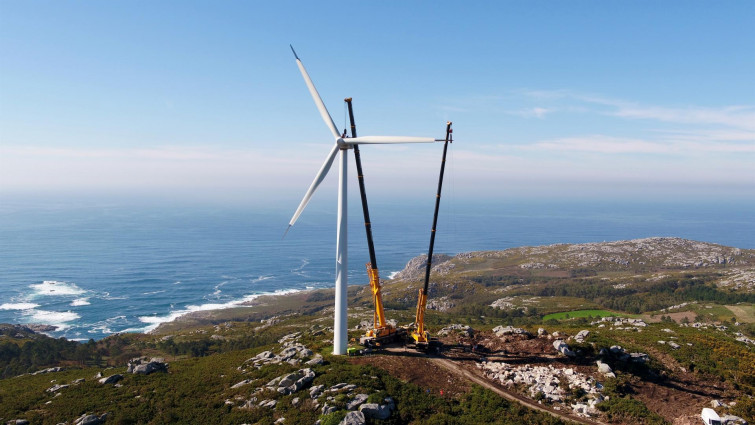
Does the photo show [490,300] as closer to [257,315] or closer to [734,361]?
[257,315]

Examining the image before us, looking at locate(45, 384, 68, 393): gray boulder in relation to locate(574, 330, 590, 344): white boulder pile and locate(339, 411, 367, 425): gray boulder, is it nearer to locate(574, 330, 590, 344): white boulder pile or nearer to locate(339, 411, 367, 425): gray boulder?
locate(339, 411, 367, 425): gray boulder

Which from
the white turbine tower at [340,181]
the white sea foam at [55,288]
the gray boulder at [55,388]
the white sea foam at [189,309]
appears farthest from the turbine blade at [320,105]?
the white sea foam at [55,288]

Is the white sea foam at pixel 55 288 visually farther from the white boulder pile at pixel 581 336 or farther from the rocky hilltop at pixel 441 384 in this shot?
the white boulder pile at pixel 581 336

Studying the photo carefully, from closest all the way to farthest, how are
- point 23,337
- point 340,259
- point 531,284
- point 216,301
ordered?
point 340,259, point 23,337, point 216,301, point 531,284

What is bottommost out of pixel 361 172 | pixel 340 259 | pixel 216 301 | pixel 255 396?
pixel 216 301

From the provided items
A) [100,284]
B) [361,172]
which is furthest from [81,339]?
[361,172]

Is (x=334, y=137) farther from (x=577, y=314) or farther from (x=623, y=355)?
(x=577, y=314)

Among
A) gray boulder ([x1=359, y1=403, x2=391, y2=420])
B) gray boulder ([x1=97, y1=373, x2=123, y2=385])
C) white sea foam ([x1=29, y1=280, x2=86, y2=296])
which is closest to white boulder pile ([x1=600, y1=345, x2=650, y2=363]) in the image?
gray boulder ([x1=359, y1=403, x2=391, y2=420])


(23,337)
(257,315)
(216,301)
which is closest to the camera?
(23,337)

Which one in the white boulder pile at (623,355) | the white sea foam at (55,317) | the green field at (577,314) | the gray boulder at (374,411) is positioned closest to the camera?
the gray boulder at (374,411)
